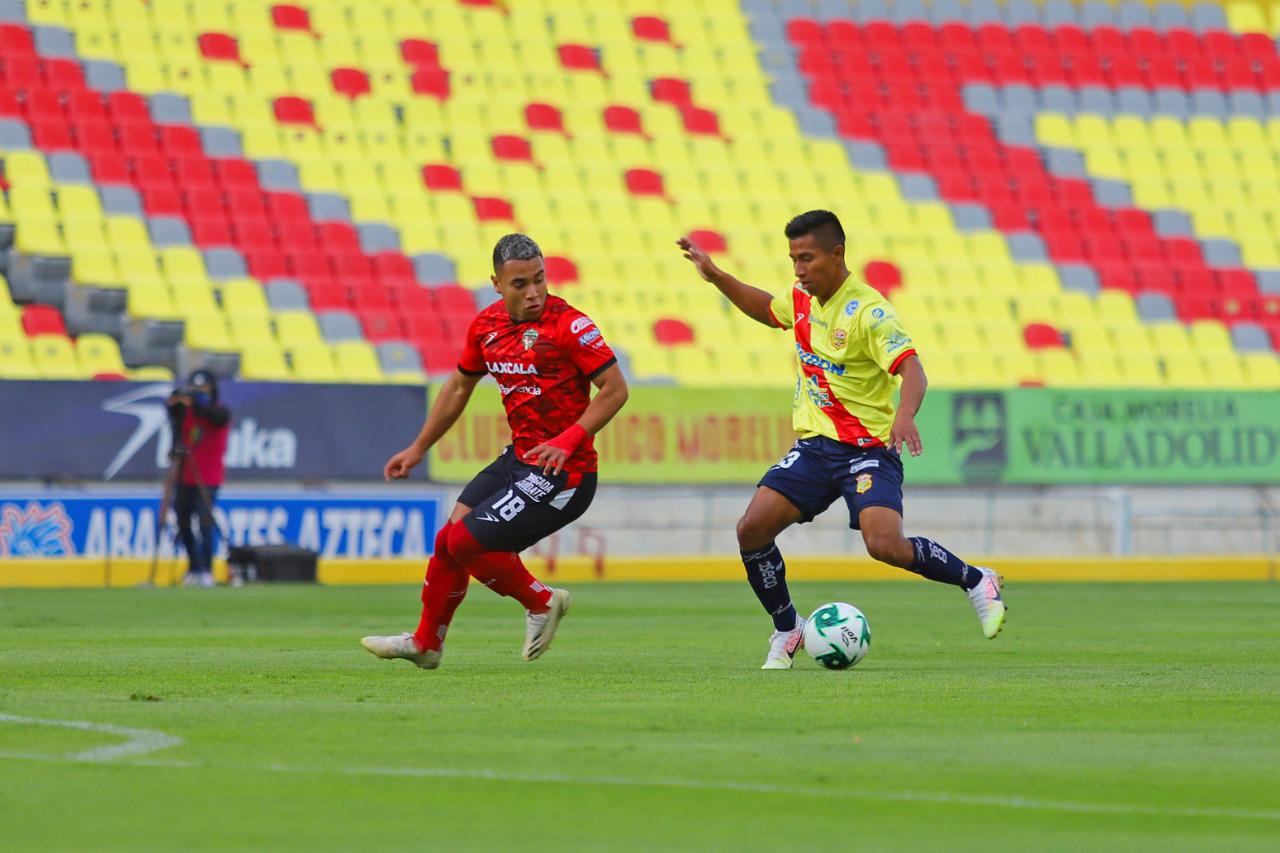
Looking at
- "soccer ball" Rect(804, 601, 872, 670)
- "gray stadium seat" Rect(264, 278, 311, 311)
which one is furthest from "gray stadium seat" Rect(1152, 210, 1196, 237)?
"soccer ball" Rect(804, 601, 872, 670)

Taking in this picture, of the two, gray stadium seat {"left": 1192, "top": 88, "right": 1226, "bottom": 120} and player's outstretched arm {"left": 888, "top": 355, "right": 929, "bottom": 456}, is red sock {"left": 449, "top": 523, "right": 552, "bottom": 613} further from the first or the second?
gray stadium seat {"left": 1192, "top": 88, "right": 1226, "bottom": 120}

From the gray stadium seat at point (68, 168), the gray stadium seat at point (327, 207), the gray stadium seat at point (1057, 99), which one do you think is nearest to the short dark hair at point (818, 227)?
the gray stadium seat at point (68, 168)

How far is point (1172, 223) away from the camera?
30406mm

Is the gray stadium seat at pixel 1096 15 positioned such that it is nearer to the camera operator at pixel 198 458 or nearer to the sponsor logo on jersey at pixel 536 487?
the camera operator at pixel 198 458

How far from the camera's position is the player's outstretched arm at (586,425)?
9156 millimetres

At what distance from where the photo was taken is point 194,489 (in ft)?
65.0

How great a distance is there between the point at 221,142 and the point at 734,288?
55.2 feet

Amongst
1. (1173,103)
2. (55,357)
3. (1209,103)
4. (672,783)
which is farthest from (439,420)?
(1209,103)

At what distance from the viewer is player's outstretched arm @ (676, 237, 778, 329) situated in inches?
397

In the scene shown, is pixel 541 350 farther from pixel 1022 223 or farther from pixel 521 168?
pixel 1022 223

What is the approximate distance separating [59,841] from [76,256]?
19.5 meters

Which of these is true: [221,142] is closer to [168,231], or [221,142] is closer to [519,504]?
[168,231]

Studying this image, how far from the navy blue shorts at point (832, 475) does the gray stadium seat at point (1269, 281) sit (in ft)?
69.1

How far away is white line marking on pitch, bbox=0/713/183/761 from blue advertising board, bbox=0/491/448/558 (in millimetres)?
12927
